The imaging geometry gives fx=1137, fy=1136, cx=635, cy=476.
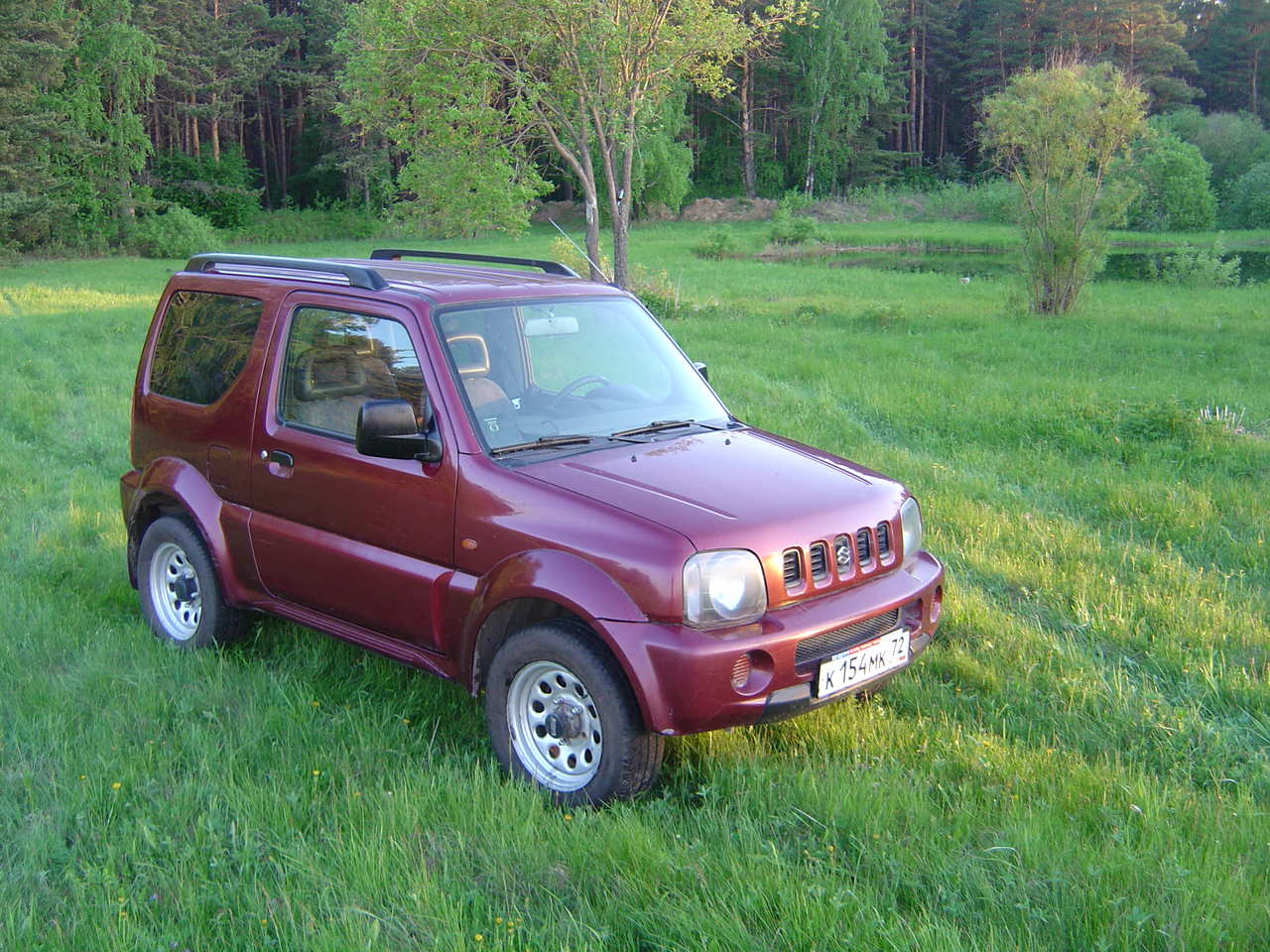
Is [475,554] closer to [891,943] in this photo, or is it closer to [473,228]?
[891,943]

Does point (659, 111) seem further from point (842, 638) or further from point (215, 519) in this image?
point (842, 638)

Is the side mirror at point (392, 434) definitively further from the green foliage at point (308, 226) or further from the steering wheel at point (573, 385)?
the green foliage at point (308, 226)

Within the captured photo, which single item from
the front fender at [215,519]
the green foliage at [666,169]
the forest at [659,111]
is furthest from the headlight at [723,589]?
the green foliage at [666,169]

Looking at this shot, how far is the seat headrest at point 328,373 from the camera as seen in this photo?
16.6 feet

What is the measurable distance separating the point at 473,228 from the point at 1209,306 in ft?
50.0

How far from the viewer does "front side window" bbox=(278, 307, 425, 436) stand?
16.0 ft

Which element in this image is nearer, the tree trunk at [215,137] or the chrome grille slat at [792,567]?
the chrome grille slat at [792,567]

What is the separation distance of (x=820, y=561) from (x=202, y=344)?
11.2 feet

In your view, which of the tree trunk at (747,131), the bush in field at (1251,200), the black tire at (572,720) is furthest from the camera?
the tree trunk at (747,131)

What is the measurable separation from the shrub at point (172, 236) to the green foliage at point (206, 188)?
8394mm

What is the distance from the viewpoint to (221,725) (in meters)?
4.71

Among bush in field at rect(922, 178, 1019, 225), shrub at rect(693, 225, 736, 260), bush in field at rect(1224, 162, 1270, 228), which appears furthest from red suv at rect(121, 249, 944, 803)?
bush in field at rect(922, 178, 1019, 225)

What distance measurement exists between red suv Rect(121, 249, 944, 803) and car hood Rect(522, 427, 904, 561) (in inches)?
0.6

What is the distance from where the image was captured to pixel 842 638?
168 inches
